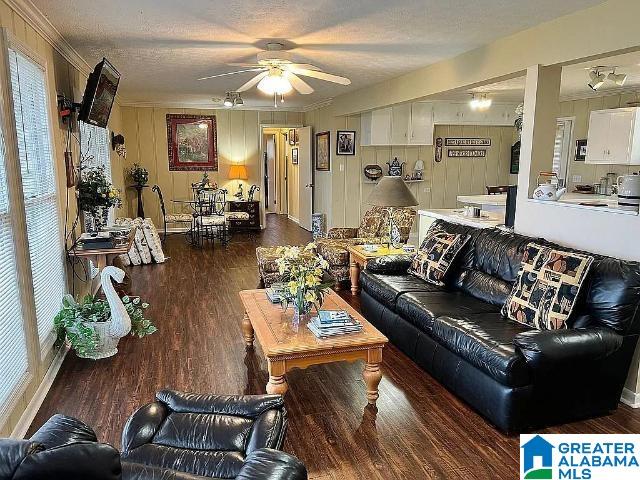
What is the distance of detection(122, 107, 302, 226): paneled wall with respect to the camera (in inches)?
344

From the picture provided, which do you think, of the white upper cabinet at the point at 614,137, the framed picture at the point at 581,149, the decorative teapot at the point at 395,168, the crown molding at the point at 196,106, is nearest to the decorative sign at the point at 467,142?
the decorative teapot at the point at 395,168

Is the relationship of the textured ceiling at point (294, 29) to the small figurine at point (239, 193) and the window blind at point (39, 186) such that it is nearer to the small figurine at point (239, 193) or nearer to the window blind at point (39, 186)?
the window blind at point (39, 186)

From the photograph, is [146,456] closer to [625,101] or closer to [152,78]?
[152,78]

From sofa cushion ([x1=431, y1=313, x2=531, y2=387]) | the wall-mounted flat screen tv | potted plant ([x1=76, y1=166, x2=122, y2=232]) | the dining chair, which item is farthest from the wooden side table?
the dining chair

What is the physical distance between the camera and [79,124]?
450cm

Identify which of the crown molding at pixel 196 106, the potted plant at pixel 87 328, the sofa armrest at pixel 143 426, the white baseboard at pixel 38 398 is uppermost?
the crown molding at pixel 196 106

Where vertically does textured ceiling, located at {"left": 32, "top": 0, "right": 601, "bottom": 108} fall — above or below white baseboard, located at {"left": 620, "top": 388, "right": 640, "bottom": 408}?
above

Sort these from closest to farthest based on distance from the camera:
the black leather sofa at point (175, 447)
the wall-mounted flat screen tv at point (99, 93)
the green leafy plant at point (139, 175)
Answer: the black leather sofa at point (175, 447) < the wall-mounted flat screen tv at point (99, 93) < the green leafy plant at point (139, 175)

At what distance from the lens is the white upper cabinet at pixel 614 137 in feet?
19.5

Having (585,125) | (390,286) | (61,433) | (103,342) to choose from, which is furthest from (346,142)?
(61,433)

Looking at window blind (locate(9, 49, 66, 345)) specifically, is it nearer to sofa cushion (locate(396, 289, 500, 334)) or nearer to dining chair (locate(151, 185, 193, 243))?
sofa cushion (locate(396, 289, 500, 334))

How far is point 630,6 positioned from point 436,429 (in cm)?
272

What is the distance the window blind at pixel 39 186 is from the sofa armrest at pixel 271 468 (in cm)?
228

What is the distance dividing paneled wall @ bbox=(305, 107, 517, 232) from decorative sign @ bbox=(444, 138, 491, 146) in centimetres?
8
